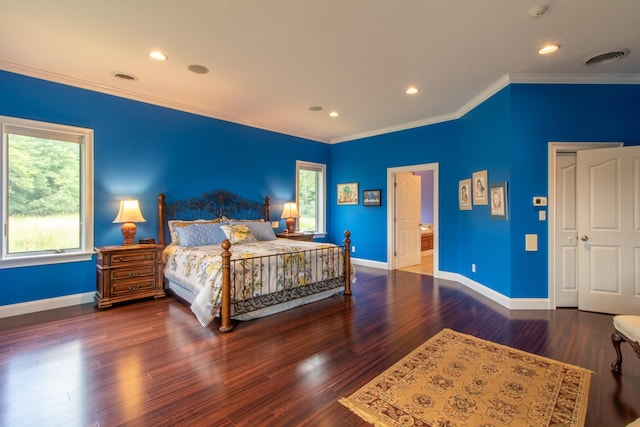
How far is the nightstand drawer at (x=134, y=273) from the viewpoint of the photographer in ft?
13.0

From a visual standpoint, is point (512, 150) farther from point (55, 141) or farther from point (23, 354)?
point (55, 141)

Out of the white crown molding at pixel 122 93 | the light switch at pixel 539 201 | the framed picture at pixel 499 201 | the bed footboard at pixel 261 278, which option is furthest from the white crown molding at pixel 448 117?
the bed footboard at pixel 261 278

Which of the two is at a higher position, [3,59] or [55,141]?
[3,59]

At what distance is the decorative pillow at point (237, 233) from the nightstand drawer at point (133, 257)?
3.46ft

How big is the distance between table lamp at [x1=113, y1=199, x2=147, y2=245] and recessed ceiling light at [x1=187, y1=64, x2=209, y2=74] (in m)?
1.94

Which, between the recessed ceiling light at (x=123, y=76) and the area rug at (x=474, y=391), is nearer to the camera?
the area rug at (x=474, y=391)

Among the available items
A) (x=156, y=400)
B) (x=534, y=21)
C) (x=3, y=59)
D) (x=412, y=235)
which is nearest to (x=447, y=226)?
(x=412, y=235)

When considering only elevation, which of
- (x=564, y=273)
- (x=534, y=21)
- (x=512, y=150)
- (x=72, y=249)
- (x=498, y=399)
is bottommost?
(x=498, y=399)

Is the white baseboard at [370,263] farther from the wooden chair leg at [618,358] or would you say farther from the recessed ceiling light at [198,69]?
the recessed ceiling light at [198,69]

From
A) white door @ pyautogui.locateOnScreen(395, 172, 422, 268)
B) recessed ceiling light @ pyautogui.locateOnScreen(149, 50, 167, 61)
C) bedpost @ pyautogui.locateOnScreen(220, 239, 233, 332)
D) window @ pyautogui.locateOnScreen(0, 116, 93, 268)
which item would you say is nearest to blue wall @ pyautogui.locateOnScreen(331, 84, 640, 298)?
white door @ pyautogui.locateOnScreen(395, 172, 422, 268)

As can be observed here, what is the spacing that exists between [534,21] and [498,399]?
10.1 ft

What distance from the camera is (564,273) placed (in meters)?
3.94

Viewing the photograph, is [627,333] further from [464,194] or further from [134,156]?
[134,156]

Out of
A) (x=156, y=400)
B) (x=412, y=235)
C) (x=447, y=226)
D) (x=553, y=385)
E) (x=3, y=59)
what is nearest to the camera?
(x=156, y=400)
